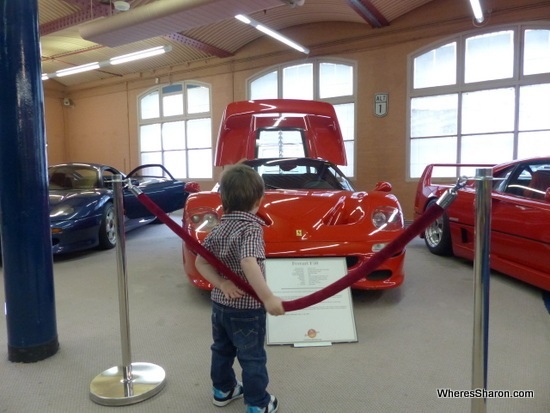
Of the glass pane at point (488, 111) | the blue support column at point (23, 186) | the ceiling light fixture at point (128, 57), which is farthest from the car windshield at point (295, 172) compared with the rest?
the ceiling light fixture at point (128, 57)

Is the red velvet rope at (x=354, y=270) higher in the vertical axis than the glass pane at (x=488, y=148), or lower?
lower

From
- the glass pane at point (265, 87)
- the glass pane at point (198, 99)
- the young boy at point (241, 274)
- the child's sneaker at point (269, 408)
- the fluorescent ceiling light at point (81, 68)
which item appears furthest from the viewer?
the glass pane at point (198, 99)

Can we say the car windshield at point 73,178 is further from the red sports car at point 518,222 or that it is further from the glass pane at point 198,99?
the glass pane at point 198,99

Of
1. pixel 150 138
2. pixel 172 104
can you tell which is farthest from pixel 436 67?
pixel 150 138

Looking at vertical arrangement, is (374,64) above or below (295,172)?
above

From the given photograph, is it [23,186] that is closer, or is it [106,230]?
[23,186]

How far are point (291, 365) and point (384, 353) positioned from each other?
1.80ft

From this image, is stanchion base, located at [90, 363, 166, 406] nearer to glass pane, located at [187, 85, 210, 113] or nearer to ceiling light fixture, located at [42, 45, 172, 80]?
ceiling light fixture, located at [42, 45, 172, 80]

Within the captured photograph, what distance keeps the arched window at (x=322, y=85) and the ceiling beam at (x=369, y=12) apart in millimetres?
1016

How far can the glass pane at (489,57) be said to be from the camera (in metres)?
7.69

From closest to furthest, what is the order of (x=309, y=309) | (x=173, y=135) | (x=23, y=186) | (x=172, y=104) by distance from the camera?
(x=23, y=186) → (x=309, y=309) → (x=172, y=104) → (x=173, y=135)

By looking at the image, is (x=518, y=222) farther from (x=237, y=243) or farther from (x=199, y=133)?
(x=199, y=133)

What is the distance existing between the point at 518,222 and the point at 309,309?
2098mm

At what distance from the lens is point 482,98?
26.5ft
